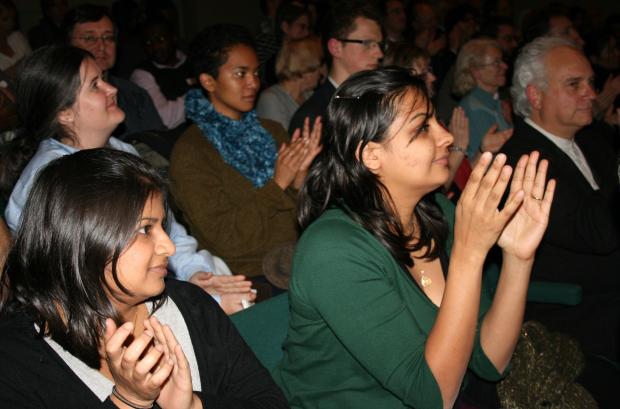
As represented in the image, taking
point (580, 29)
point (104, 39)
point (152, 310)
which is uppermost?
point (104, 39)

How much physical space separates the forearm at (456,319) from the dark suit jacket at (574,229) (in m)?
1.20

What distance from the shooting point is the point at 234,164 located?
9.21 ft

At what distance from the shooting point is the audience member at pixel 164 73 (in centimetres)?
451

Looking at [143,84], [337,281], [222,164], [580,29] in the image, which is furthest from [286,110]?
[580,29]

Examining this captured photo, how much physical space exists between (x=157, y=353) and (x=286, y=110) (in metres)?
3.27

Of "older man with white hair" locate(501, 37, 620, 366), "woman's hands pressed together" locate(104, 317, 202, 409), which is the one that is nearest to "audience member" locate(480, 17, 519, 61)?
"older man with white hair" locate(501, 37, 620, 366)

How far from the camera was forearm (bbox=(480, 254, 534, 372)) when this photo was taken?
5.32 ft

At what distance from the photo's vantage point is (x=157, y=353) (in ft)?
3.80

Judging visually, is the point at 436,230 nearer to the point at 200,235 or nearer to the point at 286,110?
the point at 200,235

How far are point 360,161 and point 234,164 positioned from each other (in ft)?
3.92

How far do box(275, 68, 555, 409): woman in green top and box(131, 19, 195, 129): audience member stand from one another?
293 cm

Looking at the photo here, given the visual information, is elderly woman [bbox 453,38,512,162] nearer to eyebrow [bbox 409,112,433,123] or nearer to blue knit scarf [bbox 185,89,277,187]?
blue knit scarf [bbox 185,89,277,187]

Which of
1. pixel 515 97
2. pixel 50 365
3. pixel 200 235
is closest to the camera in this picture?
pixel 50 365

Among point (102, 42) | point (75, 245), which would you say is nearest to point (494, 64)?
point (102, 42)
